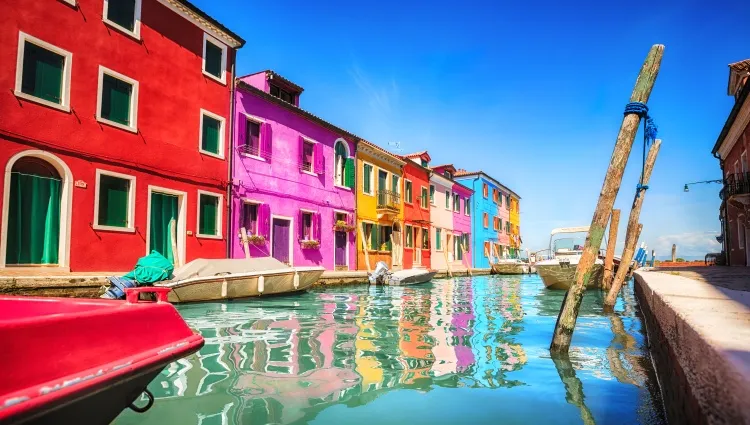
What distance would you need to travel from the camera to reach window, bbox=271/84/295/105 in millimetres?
16984

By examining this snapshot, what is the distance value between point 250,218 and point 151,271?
5.95 meters

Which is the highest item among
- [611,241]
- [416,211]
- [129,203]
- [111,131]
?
[111,131]

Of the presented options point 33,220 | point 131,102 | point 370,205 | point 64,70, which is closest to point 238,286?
point 33,220

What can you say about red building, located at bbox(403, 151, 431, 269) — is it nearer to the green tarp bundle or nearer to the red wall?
the red wall

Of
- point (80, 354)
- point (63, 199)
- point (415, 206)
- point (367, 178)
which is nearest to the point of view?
point (80, 354)

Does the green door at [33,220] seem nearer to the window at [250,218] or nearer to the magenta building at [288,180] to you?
the magenta building at [288,180]

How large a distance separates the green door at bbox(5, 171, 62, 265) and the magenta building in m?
4.94

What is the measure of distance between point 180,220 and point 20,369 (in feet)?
38.8

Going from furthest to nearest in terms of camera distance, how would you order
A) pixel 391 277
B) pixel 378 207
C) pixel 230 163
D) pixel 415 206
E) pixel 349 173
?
pixel 415 206, pixel 378 207, pixel 349 173, pixel 391 277, pixel 230 163

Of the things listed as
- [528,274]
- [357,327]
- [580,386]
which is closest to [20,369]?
[580,386]

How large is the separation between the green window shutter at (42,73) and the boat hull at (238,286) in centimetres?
506

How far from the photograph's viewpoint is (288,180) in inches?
656

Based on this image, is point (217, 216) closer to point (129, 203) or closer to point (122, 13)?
point (129, 203)

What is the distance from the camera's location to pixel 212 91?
1396 centimetres
